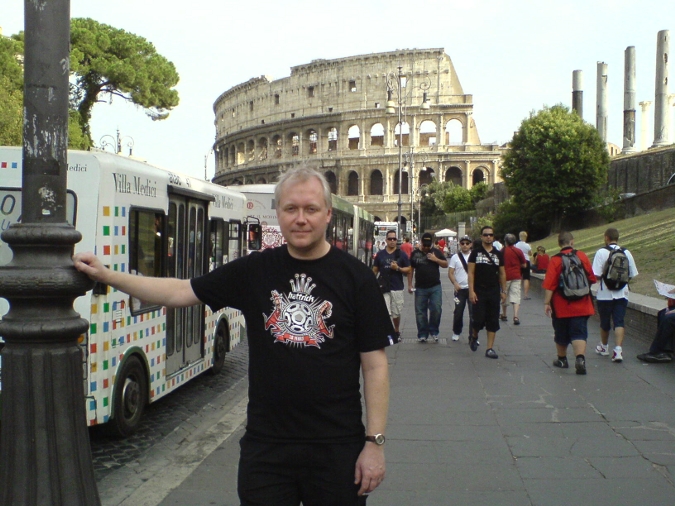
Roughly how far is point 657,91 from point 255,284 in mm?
53719

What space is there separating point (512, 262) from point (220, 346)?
22.2 ft

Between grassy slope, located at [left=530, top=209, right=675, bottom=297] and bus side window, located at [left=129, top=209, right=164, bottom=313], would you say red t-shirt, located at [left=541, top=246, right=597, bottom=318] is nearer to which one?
bus side window, located at [left=129, top=209, right=164, bottom=313]

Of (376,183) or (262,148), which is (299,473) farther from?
(262,148)

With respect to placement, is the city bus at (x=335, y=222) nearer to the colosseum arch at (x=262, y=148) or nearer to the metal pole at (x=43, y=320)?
the metal pole at (x=43, y=320)

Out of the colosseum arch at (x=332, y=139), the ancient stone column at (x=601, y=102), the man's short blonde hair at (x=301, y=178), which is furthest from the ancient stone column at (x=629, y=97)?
the man's short blonde hair at (x=301, y=178)

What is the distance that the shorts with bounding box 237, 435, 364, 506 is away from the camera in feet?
8.98

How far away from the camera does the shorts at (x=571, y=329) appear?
29.4 feet

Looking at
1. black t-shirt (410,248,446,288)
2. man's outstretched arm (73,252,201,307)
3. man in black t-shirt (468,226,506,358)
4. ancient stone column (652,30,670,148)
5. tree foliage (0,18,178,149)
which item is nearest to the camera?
man's outstretched arm (73,252,201,307)

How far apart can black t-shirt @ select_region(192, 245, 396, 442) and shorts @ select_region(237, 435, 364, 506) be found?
38 millimetres

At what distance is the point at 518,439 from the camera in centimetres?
603

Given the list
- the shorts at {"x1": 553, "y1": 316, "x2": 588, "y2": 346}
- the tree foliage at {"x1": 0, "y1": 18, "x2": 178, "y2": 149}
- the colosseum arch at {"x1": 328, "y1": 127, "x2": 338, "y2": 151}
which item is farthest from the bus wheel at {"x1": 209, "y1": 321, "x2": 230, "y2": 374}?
the colosseum arch at {"x1": 328, "y1": 127, "x2": 338, "y2": 151}

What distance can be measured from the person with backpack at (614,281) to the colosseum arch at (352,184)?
8262 cm

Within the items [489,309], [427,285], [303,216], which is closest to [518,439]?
[303,216]

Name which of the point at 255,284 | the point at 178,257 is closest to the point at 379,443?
the point at 255,284
